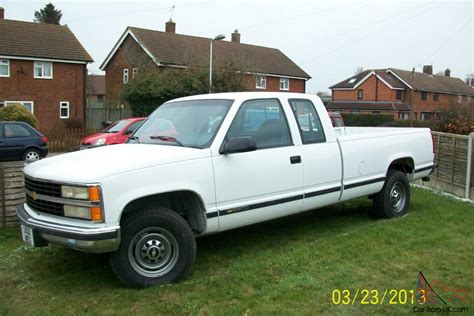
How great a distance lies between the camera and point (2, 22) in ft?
101

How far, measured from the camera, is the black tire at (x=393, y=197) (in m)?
7.00

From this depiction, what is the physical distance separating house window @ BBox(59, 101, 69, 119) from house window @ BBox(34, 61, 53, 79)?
1.88 m

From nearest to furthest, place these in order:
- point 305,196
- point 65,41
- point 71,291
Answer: point 71,291 < point 305,196 < point 65,41

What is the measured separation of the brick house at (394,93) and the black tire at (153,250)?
52836 millimetres

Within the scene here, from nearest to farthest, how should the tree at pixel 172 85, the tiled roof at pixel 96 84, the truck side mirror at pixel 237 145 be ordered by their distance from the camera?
the truck side mirror at pixel 237 145 → the tree at pixel 172 85 → the tiled roof at pixel 96 84

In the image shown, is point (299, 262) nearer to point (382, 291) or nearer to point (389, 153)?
point (382, 291)

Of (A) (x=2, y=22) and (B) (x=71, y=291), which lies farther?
(A) (x=2, y=22)

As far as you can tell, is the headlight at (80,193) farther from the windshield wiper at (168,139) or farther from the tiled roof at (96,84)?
the tiled roof at (96,84)

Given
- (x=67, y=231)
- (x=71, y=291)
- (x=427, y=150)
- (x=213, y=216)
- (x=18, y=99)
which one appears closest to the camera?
(x=67, y=231)

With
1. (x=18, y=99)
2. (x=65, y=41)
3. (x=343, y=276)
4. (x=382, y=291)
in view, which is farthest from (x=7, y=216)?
(x=65, y=41)

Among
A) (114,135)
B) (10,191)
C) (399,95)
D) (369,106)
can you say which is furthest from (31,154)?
(399,95)

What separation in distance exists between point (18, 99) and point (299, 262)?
94.8 feet

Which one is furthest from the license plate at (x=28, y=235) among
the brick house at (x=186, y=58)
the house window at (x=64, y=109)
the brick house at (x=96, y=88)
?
the brick house at (x=96, y=88)

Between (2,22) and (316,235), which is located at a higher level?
(2,22)
